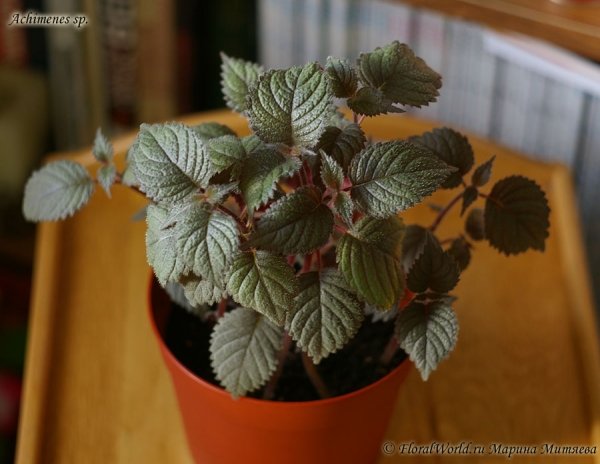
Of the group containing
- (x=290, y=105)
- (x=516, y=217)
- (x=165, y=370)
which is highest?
(x=290, y=105)

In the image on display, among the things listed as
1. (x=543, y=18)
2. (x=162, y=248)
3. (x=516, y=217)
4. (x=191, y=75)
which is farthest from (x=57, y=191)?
(x=191, y=75)

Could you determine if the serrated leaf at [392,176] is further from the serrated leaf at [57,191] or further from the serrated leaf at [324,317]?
the serrated leaf at [57,191]

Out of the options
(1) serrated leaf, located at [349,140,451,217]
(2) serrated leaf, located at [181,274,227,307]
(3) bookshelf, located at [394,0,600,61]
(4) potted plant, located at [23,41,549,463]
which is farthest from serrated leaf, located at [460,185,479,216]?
(3) bookshelf, located at [394,0,600,61]

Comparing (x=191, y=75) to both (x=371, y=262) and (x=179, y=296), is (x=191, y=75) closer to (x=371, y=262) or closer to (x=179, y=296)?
(x=179, y=296)

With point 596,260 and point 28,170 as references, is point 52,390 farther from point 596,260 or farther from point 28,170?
point 596,260

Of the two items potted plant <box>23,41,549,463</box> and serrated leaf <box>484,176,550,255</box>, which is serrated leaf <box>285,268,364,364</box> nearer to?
potted plant <box>23,41,549,463</box>

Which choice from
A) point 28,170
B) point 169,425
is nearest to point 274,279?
point 169,425
